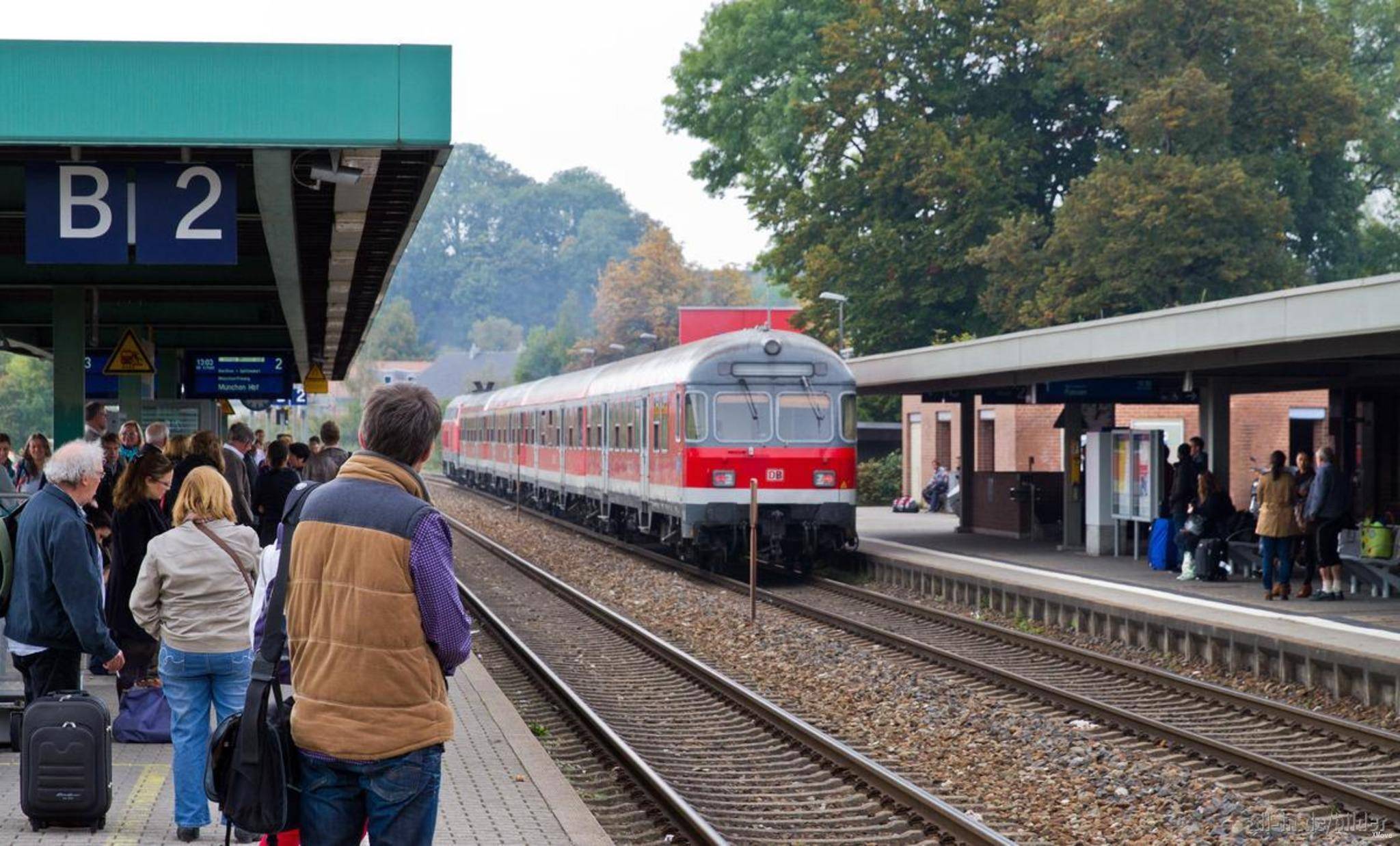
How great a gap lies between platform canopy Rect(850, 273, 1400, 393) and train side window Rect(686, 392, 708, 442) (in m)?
3.52

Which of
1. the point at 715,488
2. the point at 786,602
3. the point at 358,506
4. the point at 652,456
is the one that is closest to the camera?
the point at 358,506

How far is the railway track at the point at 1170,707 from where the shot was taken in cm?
1012

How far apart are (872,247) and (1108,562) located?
56.9 feet

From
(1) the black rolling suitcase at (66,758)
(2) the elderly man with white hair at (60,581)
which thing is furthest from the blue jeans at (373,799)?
(1) the black rolling suitcase at (66,758)

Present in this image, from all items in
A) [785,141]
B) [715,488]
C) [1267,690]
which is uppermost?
[785,141]

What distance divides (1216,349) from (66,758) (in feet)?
40.5

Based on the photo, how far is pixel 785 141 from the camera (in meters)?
41.3

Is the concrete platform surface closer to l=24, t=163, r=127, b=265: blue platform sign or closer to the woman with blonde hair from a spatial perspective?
the woman with blonde hair

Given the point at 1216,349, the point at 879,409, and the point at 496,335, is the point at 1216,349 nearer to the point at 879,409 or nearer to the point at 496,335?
the point at 879,409

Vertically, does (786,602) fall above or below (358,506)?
below

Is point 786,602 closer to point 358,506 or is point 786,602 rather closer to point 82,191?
point 82,191

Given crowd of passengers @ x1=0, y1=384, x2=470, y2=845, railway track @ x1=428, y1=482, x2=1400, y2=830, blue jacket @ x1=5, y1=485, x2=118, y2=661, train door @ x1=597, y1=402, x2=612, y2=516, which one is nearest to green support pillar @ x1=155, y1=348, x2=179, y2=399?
train door @ x1=597, y1=402, x2=612, y2=516

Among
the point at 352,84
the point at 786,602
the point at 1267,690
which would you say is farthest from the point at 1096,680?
the point at 352,84

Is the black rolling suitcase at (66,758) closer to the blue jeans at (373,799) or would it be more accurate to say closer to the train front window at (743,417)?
the blue jeans at (373,799)
